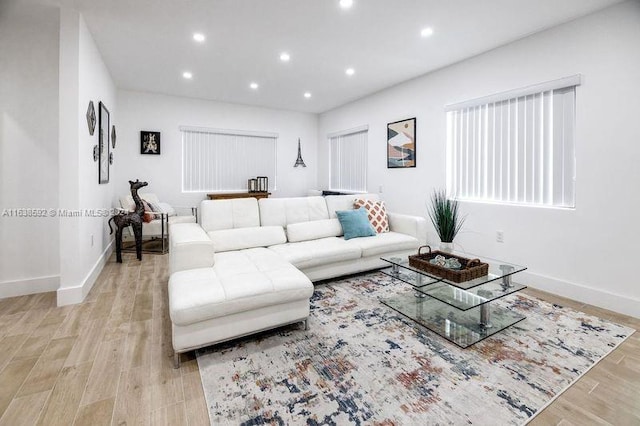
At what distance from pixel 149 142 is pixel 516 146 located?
5499mm

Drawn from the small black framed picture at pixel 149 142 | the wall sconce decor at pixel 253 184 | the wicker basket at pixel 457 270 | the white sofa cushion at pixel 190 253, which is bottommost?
the wicker basket at pixel 457 270

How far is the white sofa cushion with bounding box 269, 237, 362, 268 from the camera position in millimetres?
3028

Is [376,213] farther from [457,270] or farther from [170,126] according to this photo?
[170,126]

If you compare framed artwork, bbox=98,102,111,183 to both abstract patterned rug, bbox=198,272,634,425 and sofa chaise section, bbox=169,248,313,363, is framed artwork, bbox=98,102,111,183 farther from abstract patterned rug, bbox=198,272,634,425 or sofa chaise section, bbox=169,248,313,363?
abstract patterned rug, bbox=198,272,634,425

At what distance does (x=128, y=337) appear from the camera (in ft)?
7.29

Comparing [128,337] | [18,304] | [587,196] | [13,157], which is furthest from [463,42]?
[18,304]

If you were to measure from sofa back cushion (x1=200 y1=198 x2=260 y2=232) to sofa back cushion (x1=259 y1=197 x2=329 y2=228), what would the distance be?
0.11m

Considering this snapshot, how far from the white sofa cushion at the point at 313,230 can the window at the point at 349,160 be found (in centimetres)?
212

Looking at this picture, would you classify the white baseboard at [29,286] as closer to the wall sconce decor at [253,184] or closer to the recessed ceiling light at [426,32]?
the wall sconce decor at [253,184]

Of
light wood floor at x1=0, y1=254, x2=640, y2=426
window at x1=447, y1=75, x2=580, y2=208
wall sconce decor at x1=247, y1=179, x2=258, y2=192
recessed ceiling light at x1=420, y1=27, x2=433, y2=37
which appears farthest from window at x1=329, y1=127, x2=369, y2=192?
light wood floor at x1=0, y1=254, x2=640, y2=426

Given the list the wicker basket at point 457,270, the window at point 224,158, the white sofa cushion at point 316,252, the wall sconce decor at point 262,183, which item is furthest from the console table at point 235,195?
the wicker basket at point 457,270

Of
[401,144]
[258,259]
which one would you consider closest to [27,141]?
[258,259]

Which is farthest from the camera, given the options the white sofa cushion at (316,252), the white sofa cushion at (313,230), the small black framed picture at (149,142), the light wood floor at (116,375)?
the small black framed picture at (149,142)

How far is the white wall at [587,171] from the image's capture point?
2.60 metres
